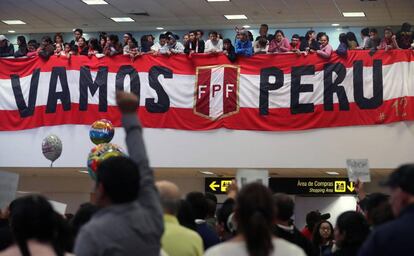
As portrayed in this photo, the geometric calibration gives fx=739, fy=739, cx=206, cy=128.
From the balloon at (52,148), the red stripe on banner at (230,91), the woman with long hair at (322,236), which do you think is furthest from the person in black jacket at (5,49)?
the woman with long hair at (322,236)

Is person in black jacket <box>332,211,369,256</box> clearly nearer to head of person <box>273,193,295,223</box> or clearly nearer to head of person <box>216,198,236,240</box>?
head of person <box>273,193,295,223</box>

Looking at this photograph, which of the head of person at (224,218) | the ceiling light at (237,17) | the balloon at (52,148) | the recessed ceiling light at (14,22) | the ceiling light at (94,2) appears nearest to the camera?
the head of person at (224,218)

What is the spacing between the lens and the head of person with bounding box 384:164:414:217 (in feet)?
11.4

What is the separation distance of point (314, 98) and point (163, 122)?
2.82 m

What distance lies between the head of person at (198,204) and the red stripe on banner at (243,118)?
23.8 ft

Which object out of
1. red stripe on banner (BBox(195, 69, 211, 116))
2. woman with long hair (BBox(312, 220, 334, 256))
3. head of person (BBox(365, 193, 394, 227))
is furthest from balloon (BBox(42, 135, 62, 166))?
head of person (BBox(365, 193, 394, 227))

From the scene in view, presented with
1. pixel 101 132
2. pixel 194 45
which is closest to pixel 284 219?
pixel 101 132

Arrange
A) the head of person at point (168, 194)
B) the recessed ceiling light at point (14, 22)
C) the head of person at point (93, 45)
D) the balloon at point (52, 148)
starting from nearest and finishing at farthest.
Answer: the head of person at point (168, 194), the balloon at point (52, 148), the head of person at point (93, 45), the recessed ceiling light at point (14, 22)

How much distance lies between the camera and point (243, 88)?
13.3m

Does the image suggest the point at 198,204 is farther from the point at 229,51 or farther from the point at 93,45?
the point at 93,45

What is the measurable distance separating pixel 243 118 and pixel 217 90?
27.3 inches

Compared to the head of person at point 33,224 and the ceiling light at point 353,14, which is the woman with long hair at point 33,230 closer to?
the head of person at point 33,224

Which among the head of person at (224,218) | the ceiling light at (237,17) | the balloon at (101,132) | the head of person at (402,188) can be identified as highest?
the ceiling light at (237,17)

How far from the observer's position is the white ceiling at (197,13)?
18297 mm
